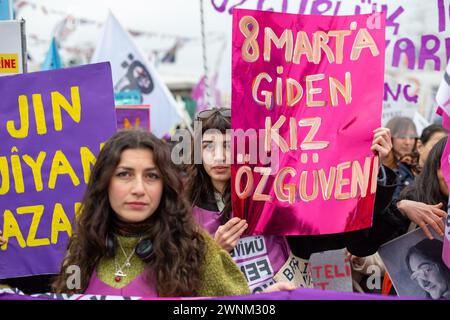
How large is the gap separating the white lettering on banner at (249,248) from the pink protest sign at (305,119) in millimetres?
63

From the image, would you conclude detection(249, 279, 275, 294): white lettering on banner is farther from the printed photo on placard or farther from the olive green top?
the printed photo on placard

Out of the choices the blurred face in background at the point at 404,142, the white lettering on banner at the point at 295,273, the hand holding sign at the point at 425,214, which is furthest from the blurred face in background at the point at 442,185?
the blurred face in background at the point at 404,142

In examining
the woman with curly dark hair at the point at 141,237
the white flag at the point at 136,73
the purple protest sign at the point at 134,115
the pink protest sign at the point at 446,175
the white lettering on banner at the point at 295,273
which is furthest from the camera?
the white flag at the point at 136,73

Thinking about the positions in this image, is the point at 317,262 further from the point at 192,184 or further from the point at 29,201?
the point at 29,201

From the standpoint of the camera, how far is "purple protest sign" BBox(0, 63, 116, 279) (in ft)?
9.44

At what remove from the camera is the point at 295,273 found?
8.82 feet

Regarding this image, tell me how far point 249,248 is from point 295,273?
0.68 ft

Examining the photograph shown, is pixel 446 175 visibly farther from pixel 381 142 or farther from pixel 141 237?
pixel 141 237

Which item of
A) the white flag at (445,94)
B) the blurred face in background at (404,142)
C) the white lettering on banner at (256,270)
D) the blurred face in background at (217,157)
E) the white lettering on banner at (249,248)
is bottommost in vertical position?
the white lettering on banner at (256,270)

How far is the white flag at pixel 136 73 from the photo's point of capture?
6629 millimetres

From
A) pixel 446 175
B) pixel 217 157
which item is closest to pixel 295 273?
pixel 217 157

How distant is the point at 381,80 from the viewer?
8.94 ft

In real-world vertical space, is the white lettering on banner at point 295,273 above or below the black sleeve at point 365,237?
below

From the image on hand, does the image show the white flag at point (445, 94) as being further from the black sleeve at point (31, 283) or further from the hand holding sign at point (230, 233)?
the black sleeve at point (31, 283)
